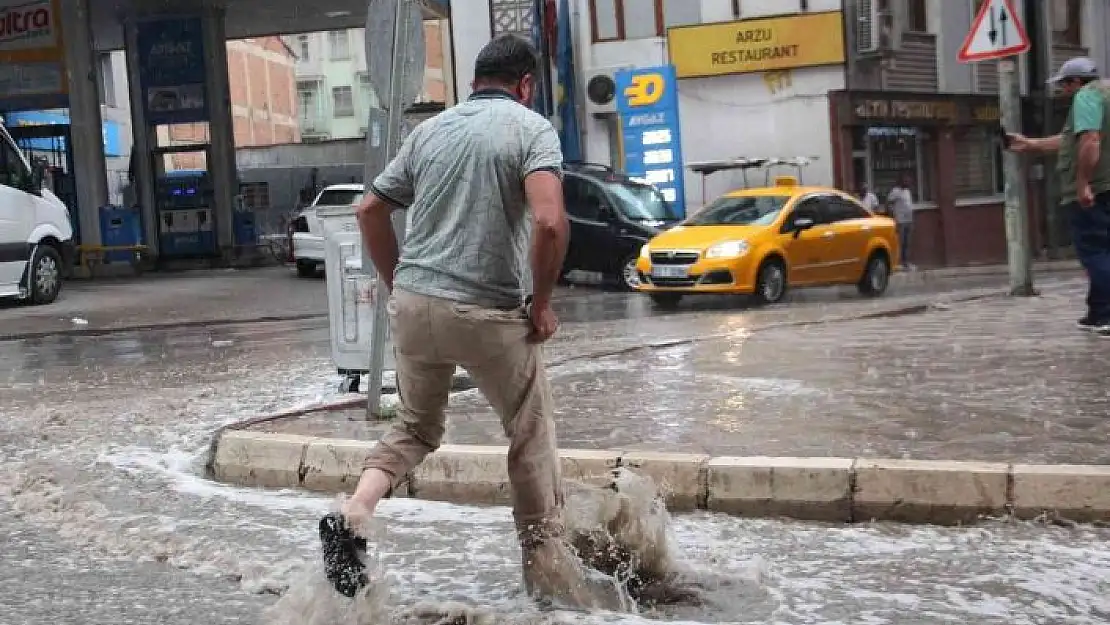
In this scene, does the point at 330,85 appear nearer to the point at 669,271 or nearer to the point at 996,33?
the point at 669,271

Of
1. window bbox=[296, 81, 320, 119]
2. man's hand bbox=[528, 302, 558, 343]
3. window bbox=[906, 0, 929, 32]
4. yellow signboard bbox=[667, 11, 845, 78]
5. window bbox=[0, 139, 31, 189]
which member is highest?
window bbox=[296, 81, 320, 119]

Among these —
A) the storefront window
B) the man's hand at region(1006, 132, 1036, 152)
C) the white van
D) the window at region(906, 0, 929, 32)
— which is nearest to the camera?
the man's hand at region(1006, 132, 1036, 152)

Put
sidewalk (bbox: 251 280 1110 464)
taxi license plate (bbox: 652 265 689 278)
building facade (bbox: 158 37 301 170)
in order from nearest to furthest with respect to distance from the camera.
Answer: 1. sidewalk (bbox: 251 280 1110 464)
2. taxi license plate (bbox: 652 265 689 278)
3. building facade (bbox: 158 37 301 170)

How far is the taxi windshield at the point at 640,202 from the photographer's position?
67.7 feet

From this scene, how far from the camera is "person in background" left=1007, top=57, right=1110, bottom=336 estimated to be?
29.6ft

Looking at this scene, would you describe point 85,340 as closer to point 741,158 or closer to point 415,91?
point 415,91

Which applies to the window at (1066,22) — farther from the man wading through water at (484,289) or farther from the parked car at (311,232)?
the man wading through water at (484,289)

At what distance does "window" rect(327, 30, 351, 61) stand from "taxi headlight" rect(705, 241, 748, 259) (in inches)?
2082

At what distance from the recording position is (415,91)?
700cm

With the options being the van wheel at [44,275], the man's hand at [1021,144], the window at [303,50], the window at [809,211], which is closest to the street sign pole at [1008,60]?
the man's hand at [1021,144]

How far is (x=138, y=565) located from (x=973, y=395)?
4.67m

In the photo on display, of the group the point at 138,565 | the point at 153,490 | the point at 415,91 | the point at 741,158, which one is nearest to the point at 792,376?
the point at 415,91

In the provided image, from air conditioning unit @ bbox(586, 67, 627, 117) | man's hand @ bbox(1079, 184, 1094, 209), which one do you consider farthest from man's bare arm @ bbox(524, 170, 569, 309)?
air conditioning unit @ bbox(586, 67, 627, 117)

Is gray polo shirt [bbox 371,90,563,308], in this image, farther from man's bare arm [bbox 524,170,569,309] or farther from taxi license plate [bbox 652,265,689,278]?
taxi license plate [bbox 652,265,689,278]
